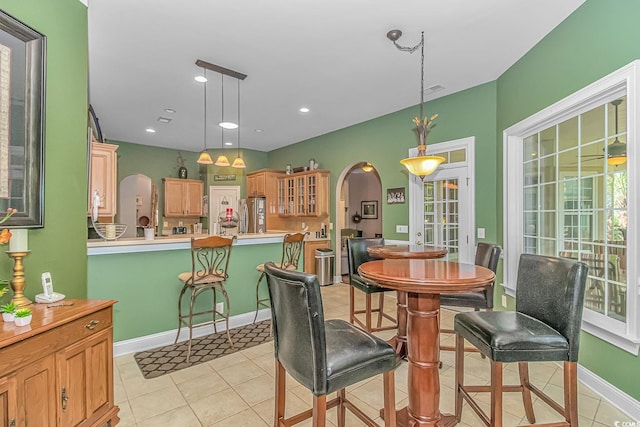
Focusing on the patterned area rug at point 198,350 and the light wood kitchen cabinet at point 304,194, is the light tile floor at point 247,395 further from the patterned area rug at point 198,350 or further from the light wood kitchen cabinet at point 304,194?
the light wood kitchen cabinet at point 304,194

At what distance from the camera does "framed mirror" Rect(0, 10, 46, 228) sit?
162 cm

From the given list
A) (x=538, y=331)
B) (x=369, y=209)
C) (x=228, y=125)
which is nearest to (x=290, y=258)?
(x=538, y=331)

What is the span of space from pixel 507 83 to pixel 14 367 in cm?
459

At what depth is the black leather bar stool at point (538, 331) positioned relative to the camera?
1615mm

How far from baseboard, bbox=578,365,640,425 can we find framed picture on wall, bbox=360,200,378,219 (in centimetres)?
679

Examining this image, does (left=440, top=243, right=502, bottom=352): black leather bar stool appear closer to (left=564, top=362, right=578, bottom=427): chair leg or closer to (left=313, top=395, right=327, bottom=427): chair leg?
(left=564, top=362, right=578, bottom=427): chair leg

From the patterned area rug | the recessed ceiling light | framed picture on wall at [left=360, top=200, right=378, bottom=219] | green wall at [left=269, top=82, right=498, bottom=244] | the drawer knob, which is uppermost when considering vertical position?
the recessed ceiling light

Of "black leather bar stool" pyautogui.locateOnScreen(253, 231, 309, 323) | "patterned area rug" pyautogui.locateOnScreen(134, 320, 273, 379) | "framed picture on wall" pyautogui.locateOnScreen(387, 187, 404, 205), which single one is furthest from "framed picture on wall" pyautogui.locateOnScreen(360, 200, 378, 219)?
"patterned area rug" pyautogui.locateOnScreen(134, 320, 273, 379)

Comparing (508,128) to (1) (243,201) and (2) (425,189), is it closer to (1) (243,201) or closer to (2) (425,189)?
(2) (425,189)

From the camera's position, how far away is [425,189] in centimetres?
467

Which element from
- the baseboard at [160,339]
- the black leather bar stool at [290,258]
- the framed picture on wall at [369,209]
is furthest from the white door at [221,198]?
the baseboard at [160,339]

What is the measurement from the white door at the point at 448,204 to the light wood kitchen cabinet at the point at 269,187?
11.5 ft

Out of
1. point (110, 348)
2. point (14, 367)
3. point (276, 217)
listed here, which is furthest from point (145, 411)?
point (276, 217)

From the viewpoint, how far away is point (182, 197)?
24.6 ft
